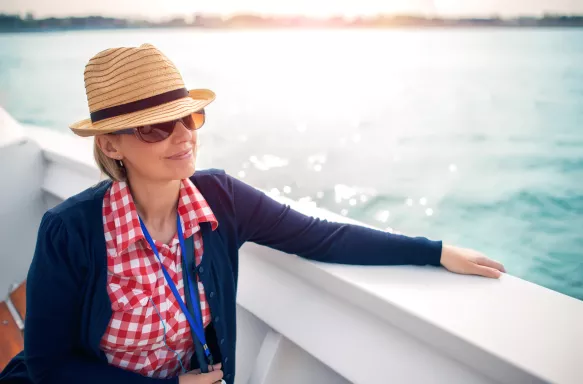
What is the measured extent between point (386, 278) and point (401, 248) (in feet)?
0.32

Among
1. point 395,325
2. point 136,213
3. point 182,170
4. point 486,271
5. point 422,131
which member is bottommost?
point 422,131

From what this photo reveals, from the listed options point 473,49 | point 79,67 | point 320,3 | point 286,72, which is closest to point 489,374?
point 320,3

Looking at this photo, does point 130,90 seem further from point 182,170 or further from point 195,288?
point 195,288

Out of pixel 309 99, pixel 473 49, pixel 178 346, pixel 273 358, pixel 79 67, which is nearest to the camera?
pixel 178 346

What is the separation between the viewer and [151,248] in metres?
0.94

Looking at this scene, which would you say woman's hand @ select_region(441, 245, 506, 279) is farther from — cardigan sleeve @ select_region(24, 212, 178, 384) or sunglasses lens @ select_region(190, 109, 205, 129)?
cardigan sleeve @ select_region(24, 212, 178, 384)

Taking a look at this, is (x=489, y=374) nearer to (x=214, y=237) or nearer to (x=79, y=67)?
(x=214, y=237)

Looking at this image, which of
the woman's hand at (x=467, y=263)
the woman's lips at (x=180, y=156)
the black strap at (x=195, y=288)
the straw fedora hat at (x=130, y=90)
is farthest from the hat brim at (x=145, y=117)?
the woman's hand at (x=467, y=263)

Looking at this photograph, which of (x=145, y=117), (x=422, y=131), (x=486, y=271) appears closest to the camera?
(x=145, y=117)

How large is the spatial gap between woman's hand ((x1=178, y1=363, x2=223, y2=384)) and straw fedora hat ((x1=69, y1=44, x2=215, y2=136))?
2.07ft

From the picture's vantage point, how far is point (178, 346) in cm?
104

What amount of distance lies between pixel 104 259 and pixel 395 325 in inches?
28.0

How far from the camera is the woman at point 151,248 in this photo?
0.88 meters

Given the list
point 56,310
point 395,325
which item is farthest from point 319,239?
point 56,310
